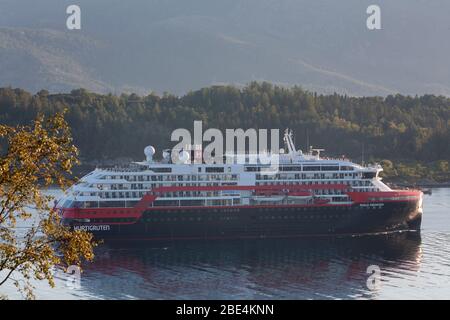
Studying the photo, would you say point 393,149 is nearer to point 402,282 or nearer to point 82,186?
point 82,186

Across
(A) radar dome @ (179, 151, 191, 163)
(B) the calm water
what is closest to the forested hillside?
(A) radar dome @ (179, 151, 191, 163)

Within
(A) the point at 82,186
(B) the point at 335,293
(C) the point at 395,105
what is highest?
(C) the point at 395,105

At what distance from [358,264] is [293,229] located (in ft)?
41.8

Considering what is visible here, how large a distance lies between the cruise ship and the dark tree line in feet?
224

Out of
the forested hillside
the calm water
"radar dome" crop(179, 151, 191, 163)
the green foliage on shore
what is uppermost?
the forested hillside

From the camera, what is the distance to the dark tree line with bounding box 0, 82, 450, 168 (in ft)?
511

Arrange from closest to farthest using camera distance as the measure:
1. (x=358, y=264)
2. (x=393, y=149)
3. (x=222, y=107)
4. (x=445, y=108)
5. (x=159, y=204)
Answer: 1. (x=358, y=264)
2. (x=159, y=204)
3. (x=393, y=149)
4. (x=222, y=107)
5. (x=445, y=108)

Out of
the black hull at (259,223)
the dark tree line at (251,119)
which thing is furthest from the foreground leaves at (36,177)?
the dark tree line at (251,119)

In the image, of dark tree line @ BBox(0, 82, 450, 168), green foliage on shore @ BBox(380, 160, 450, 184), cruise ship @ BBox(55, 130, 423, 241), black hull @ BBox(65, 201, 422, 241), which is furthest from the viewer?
dark tree line @ BBox(0, 82, 450, 168)

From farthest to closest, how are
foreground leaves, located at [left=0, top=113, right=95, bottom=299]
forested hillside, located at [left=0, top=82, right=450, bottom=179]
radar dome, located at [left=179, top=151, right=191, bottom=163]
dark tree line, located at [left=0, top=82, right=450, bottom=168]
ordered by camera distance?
dark tree line, located at [left=0, top=82, right=450, bottom=168] → forested hillside, located at [left=0, top=82, right=450, bottom=179] → radar dome, located at [left=179, top=151, right=191, bottom=163] → foreground leaves, located at [left=0, top=113, right=95, bottom=299]

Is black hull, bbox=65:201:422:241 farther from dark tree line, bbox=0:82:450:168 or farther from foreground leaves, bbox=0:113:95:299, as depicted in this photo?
dark tree line, bbox=0:82:450:168

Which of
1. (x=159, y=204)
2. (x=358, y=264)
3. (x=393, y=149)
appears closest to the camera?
(x=358, y=264)
